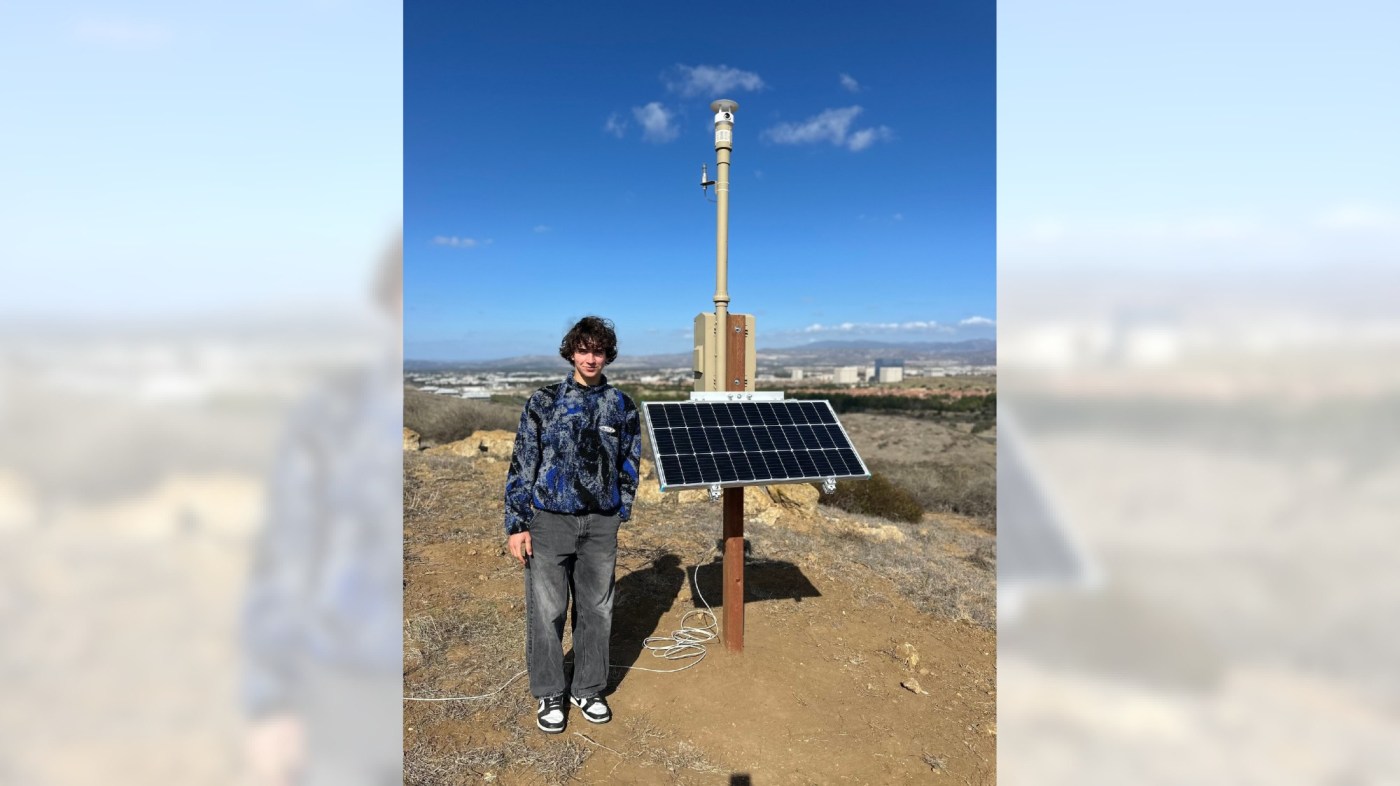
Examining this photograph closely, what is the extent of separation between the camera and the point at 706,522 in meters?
7.36

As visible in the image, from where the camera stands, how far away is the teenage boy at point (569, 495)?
115 inches

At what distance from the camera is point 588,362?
115 inches

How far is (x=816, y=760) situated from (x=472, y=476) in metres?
7.29

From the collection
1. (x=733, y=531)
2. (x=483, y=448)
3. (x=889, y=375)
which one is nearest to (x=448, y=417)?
(x=483, y=448)

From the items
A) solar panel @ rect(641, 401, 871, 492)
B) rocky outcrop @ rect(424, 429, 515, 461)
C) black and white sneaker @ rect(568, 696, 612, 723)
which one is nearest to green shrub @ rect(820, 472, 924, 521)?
rocky outcrop @ rect(424, 429, 515, 461)

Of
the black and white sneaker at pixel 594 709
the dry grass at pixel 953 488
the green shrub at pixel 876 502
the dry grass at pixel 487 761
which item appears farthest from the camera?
the dry grass at pixel 953 488

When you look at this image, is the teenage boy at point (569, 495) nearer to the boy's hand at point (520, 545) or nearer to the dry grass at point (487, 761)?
the boy's hand at point (520, 545)

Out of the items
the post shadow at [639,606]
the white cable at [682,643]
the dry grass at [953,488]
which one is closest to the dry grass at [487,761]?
the post shadow at [639,606]

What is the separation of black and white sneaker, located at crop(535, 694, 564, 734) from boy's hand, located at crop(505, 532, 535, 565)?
2.47 feet

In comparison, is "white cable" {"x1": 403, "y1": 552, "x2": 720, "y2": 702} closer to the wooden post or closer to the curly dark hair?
the wooden post

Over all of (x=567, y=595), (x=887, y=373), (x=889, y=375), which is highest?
(x=887, y=373)

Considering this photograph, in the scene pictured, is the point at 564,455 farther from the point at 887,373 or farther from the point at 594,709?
the point at 887,373

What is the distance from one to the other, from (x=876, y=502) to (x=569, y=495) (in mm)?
9541

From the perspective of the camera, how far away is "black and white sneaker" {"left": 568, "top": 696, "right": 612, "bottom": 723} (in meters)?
3.17
